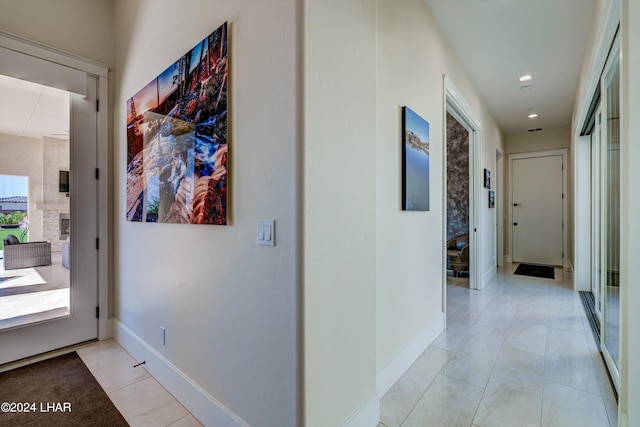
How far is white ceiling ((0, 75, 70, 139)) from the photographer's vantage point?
7.57 feet

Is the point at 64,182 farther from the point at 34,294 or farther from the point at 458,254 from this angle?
the point at 458,254

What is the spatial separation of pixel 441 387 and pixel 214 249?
1.71 m

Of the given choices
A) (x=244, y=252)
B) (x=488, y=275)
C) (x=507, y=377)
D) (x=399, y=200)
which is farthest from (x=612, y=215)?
(x=244, y=252)

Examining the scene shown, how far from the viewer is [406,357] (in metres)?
2.24

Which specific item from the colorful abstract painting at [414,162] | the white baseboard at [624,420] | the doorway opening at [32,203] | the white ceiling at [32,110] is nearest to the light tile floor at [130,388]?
the doorway opening at [32,203]

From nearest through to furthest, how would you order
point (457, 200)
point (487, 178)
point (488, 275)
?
point (487, 178)
point (488, 275)
point (457, 200)

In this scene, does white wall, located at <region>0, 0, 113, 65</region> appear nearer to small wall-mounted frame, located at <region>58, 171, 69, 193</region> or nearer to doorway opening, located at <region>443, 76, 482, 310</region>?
small wall-mounted frame, located at <region>58, 171, 69, 193</region>

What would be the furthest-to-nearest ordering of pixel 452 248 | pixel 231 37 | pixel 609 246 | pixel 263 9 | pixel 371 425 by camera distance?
1. pixel 452 248
2. pixel 609 246
3. pixel 371 425
4. pixel 231 37
5. pixel 263 9

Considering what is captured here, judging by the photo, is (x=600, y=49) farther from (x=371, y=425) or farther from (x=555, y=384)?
(x=371, y=425)

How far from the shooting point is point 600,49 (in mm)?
2068

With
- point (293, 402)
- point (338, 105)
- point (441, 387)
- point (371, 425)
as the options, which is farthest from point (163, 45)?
point (441, 387)

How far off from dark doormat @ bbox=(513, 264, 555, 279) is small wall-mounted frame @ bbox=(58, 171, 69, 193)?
664 cm

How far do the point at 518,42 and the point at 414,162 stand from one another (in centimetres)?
210

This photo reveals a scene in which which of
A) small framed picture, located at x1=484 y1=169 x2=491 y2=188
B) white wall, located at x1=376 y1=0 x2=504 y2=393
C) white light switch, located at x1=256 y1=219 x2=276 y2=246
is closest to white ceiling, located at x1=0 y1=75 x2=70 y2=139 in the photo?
white light switch, located at x1=256 y1=219 x2=276 y2=246
